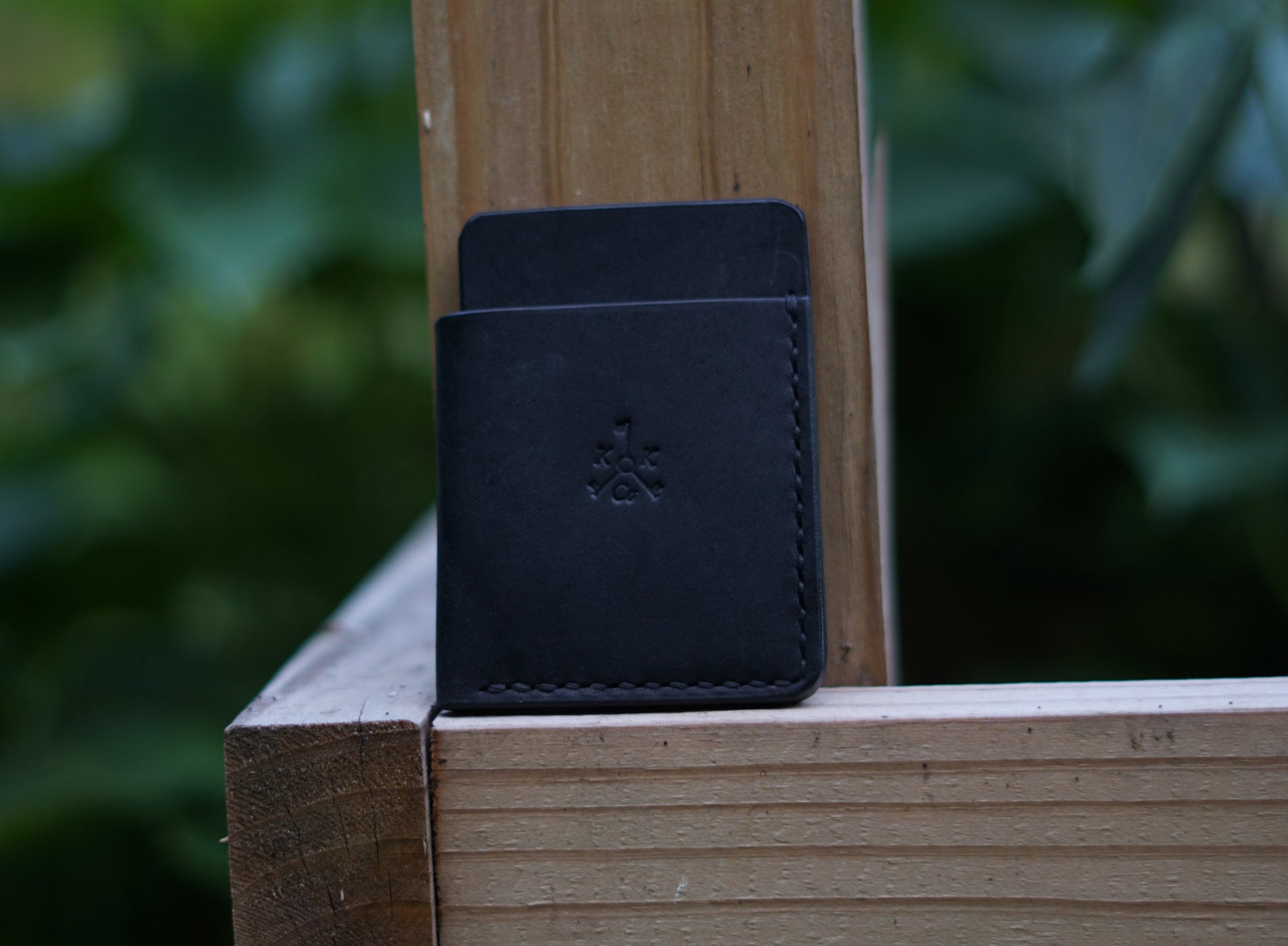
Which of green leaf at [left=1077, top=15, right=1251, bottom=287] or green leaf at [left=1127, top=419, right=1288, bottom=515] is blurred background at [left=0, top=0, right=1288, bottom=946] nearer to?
green leaf at [left=1127, top=419, right=1288, bottom=515]

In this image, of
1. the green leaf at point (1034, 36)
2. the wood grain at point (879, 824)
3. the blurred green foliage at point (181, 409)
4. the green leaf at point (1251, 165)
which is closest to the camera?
the wood grain at point (879, 824)

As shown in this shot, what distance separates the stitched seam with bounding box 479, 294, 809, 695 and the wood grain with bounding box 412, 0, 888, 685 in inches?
1.8

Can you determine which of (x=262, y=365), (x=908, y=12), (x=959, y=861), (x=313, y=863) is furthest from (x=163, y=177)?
(x=959, y=861)

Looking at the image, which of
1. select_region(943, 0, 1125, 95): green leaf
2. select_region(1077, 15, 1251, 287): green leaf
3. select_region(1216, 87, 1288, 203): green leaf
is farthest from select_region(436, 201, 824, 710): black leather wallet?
select_region(943, 0, 1125, 95): green leaf

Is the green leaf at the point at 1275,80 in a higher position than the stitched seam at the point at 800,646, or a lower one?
higher

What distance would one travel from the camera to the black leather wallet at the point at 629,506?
35 cm

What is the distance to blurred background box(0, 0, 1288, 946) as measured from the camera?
1405 millimetres

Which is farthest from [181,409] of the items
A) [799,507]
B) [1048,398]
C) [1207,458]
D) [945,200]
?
[799,507]

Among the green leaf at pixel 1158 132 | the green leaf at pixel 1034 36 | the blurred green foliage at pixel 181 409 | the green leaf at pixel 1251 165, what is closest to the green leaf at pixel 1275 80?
the green leaf at pixel 1158 132

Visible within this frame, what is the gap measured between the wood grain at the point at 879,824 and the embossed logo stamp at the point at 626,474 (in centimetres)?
8

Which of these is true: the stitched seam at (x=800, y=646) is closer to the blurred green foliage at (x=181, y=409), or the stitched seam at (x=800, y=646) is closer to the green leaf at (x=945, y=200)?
the blurred green foliage at (x=181, y=409)

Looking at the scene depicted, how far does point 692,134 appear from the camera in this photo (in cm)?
40

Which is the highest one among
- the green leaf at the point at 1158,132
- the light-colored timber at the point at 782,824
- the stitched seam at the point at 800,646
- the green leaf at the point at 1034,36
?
the green leaf at the point at 1034,36

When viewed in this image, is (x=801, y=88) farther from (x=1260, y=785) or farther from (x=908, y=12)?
(x=908, y=12)
